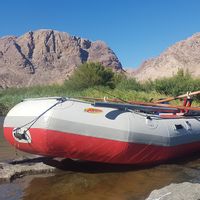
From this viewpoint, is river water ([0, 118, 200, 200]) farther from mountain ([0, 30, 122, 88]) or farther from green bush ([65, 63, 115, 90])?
mountain ([0, 30, 122, 88])

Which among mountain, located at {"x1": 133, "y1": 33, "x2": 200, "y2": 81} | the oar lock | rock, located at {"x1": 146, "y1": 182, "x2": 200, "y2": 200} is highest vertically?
mountain, located at {"x1": 133, "y1": 33, "x2": 200, "y2": 81}

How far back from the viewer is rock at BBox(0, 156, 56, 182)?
7.54 meters

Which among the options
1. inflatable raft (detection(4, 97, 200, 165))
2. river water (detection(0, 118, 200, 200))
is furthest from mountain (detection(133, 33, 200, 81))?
river water (detection(0, 118, 200, 200))

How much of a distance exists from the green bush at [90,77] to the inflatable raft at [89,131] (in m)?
36.0

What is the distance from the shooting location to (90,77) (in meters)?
45.7

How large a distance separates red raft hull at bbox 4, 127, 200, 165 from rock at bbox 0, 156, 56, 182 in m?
0.40

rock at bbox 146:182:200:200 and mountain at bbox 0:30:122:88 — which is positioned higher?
mountain at bbox 0:30:122:88

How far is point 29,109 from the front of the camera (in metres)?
7.79

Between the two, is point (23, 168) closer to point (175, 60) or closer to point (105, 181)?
point (105, 181)

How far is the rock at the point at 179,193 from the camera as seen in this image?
564cm

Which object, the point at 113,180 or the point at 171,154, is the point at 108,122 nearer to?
the point at 113,180

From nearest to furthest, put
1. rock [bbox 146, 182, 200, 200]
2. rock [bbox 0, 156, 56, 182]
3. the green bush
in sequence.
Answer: rock [bbox 146, 182, 200, 200]
rock [bbox 0, 156, 56, 182]
the green bush

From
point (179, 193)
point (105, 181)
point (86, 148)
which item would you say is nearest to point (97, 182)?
point (105, 181)

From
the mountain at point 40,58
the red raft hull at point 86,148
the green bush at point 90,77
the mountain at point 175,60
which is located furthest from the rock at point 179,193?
the mountain at point 40,58
